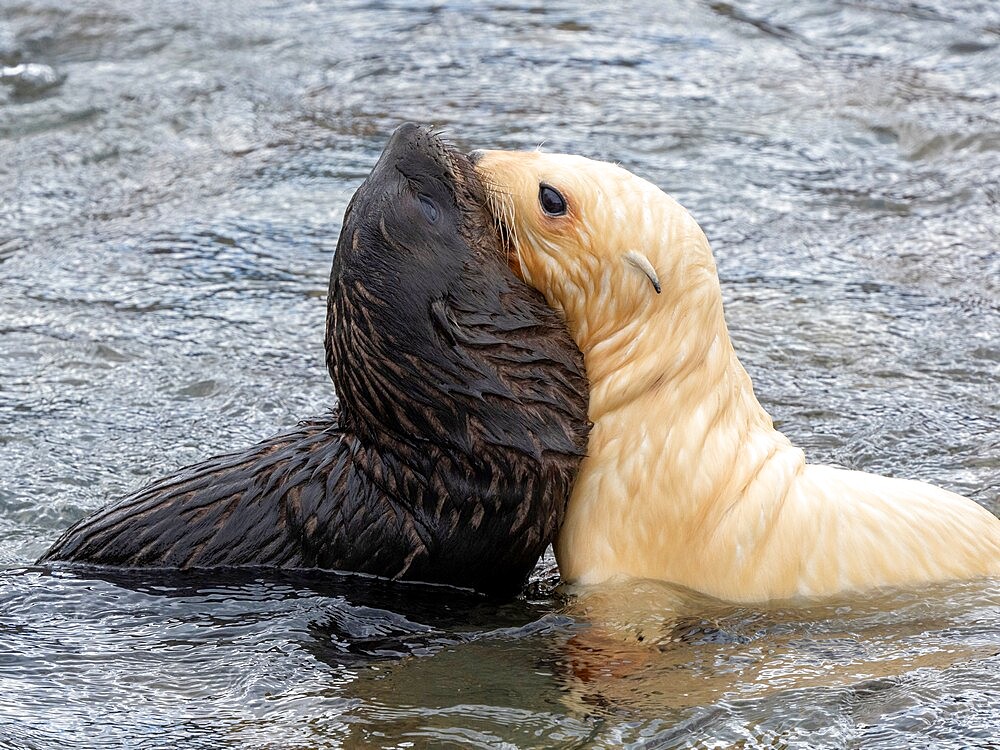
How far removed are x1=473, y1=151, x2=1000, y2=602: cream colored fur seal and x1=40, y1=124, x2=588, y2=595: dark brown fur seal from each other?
3.5 inches

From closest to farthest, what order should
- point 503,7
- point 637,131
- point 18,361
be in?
point 18,361 → point 637,131 → point 503,7

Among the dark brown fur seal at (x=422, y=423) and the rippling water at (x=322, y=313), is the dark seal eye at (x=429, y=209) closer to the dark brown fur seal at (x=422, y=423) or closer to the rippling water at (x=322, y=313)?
the dark brown fur seal at (x=422, y=423)

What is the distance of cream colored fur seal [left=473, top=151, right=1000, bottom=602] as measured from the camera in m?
4.12

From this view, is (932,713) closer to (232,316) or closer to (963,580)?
(963,580)

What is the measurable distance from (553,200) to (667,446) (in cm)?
77

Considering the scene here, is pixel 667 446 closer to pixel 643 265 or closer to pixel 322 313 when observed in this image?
pixel 643 265

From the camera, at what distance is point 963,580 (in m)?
4.27

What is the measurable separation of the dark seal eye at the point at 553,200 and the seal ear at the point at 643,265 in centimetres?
22

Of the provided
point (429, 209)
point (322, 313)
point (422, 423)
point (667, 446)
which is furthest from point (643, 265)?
point (322, 313)

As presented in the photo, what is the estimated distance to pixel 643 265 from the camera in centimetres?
410

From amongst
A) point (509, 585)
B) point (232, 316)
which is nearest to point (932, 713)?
point (509, 585)

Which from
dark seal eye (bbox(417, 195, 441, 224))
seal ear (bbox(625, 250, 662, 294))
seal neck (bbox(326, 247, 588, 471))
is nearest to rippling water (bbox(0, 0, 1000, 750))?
seal neck (bbox(326, 247, 588, 471))

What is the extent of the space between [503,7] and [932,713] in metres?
9.17

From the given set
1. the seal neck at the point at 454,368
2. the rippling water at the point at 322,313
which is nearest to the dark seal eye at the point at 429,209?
the seal neck at the point at 454,368
